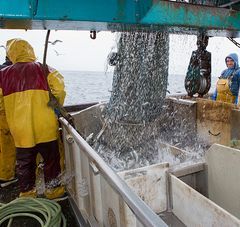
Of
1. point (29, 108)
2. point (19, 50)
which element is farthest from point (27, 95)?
point (19, 50)

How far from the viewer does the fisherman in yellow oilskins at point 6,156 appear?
11.7ft

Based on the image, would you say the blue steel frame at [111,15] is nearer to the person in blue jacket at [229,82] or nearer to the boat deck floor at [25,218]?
the boat deck floor at [25,218]

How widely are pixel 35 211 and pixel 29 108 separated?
1.06 m

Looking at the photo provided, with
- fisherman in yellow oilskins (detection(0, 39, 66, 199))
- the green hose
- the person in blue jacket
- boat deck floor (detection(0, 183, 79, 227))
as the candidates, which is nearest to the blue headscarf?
the person in blue jacket

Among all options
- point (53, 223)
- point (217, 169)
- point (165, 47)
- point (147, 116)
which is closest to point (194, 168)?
point (217, 169)

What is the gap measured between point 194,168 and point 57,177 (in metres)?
1.59

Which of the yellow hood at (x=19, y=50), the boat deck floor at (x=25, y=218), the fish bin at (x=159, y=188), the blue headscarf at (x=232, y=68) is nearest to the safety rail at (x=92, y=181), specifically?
the fish bin at (x=159, y=188)

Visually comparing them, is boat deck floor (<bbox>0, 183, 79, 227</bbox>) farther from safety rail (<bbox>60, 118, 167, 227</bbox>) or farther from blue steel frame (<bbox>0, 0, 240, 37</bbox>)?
blue steel frame (<bbox>0, 0, 240, 37</bbox>)

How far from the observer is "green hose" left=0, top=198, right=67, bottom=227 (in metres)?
2.64

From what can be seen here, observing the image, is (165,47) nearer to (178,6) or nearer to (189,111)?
(189,111)

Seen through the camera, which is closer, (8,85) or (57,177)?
(8,85)

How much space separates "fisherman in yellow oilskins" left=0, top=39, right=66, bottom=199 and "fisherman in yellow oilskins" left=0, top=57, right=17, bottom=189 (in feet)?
1.37

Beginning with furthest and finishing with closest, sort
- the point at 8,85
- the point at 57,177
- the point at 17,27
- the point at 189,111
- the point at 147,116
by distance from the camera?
1. the point at 189,111
2. the point at 147,116
3. the point at 57,177
4. the point at 8,85
5. the point at 17,27

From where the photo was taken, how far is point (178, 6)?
2.27m
